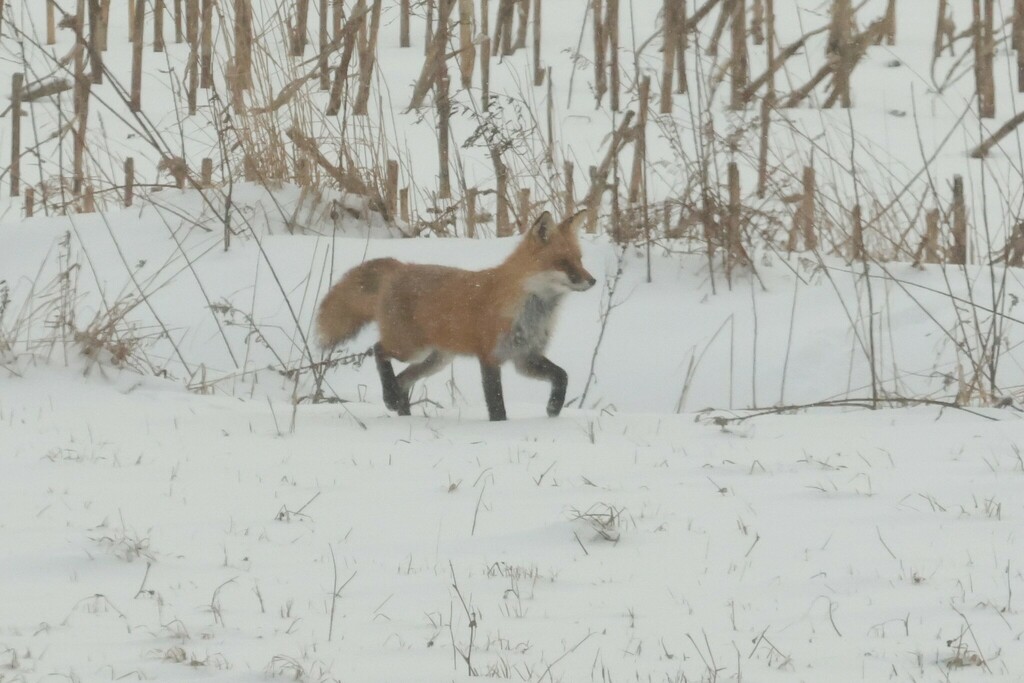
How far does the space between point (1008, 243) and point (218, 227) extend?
175 inches

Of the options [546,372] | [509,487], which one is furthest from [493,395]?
[509,487]

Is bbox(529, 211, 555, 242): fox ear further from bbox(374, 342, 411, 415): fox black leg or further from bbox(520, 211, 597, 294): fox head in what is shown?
bbox(374, 342, 411, 415): fox black leg

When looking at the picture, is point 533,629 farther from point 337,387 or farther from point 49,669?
point 337,387

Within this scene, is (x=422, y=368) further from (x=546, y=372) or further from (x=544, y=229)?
(x=544, y=229)

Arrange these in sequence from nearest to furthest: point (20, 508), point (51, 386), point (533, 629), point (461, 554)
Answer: point (533, 629)
point (461, 554)
point (20, 508)
point (51, 386)

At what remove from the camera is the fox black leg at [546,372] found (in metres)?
5.58

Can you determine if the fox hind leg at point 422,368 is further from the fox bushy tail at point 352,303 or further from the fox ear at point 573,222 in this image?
the fox ear at point 573,222

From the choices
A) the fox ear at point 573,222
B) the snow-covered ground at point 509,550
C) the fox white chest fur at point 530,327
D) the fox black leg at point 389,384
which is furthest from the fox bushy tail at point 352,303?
the snow-covered ground at point 509,550

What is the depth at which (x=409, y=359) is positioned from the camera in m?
5.86

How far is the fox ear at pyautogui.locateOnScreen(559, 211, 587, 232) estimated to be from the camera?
5660 mm

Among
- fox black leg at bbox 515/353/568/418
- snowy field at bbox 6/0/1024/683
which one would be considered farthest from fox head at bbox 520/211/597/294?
snowy field at bbox 6/0/1024/683

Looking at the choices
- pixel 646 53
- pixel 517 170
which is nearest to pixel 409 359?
pixel 517 170

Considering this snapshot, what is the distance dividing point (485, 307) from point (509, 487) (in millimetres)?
1599

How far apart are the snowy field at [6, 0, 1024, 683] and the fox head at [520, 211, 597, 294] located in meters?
0.58
